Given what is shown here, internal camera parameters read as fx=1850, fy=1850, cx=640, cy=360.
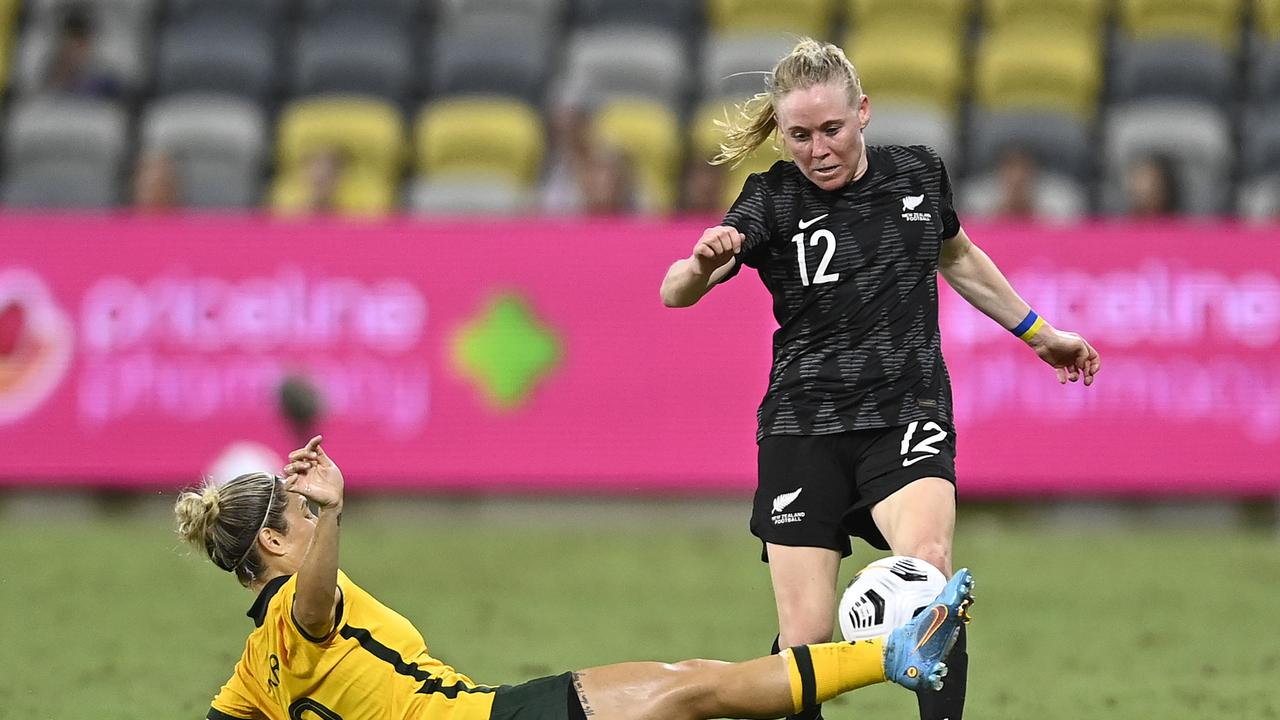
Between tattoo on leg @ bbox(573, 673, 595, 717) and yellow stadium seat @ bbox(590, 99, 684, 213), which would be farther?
yellow stadium seat @ bbox(590, 99, 684, 213)

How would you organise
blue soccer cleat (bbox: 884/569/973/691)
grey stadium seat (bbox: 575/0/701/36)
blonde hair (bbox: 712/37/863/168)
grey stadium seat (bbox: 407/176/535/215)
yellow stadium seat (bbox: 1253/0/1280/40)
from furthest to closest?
1. grey stadium seat (bbox: 575/0/701/36)
2. yellow stadium seat (bbox: 1253/0/1280/40)
3. grey stadium seat (bbox: 407/176/535/215)
4. blonde hair (bbox: 712/37/863/168)
5. blue soccer cleat (bbox: 884/569/973/691)

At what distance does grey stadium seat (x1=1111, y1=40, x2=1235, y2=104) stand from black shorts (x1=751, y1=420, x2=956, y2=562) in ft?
30.8

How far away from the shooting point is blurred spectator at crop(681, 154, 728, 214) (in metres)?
12.3

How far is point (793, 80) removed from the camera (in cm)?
531

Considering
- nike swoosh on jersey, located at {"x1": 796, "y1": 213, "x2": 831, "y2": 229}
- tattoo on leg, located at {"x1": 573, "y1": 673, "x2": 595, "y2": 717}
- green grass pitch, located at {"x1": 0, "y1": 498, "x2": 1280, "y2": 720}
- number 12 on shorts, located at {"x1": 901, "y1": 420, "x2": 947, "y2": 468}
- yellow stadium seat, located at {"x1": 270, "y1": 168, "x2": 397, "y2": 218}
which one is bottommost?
green grass pitch, located at {"x1": 0, "y1": 498, "x2": 1280, "y2": 720}

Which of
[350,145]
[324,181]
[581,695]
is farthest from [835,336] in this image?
[350,145]

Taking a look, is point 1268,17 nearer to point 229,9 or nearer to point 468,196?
point 468,196

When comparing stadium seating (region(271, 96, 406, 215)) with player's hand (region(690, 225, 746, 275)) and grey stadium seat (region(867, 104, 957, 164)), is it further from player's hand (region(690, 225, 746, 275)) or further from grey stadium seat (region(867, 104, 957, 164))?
player's hand (region(690, 225, 746, 275))

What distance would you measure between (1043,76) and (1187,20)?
1318 millimetres

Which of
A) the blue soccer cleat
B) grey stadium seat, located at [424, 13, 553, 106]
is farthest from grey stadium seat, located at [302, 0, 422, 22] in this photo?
the blue soccer cleat

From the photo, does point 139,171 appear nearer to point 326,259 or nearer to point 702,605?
point 326,259

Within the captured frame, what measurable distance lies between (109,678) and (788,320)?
3.59m

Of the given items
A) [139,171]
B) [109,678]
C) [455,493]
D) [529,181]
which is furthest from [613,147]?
[109,678]

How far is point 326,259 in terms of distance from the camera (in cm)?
1197
